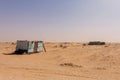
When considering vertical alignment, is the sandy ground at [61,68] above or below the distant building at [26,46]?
below

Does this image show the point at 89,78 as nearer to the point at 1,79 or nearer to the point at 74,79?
the point at 74,79

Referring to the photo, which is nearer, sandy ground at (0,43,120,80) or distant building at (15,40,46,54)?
sandy ground at (0,43,120,80)

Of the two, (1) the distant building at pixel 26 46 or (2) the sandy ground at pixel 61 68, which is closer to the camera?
(2) the sandy ground at pixel 61 68

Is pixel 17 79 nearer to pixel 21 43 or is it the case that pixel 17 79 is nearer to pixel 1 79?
pixel 1 79

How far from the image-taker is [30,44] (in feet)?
109

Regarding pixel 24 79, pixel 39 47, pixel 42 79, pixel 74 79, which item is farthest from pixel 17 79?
pixel 39 47

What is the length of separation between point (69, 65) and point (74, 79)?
6641mm

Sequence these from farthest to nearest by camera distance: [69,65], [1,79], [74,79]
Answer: [69,65], [74,79], [1,79]

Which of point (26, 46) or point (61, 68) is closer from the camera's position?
point (61, 68)

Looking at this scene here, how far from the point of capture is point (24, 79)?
11617 millimetres

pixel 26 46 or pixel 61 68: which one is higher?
pixel 26 46

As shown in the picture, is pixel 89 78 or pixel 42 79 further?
pixel 89 78

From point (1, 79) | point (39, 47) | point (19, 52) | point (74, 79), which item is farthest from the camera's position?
point (39, 47)

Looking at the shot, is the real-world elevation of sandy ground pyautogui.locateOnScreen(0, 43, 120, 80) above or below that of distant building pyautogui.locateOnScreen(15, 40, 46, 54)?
below
